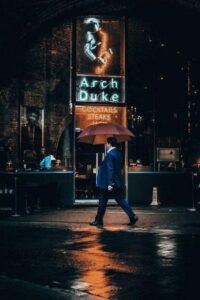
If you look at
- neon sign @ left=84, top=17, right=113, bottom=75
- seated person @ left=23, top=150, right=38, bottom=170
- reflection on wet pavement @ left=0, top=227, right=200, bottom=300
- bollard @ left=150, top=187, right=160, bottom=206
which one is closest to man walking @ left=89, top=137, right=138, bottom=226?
reflection on wet pavement @ left=0, top=227, right=200, bottom=300

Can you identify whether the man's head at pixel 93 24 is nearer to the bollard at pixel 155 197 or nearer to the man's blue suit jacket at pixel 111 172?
the bollard at pixel 155 197

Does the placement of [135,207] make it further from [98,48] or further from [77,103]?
[98,48]

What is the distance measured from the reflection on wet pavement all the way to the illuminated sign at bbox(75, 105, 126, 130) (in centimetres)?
700

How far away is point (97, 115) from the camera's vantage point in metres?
19.4

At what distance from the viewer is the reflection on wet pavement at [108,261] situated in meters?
7.34

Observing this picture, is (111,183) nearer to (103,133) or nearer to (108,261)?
(103,133)

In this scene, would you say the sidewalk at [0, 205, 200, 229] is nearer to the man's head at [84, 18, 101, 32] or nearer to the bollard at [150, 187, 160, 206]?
the bollard at [150, 187, 160, 206]

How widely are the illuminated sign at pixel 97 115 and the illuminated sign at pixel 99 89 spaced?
243 millimetres

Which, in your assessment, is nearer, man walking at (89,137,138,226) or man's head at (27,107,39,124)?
man walking at (89,137,138,226)

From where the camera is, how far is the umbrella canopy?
16.1 meters

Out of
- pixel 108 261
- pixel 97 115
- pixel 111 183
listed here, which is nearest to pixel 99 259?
pixel 108 261

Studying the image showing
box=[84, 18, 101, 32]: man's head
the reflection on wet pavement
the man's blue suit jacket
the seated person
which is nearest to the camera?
the reflection on wet pavement

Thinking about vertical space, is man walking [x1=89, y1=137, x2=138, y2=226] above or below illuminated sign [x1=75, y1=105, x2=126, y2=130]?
below

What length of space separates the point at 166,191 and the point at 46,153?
3.71 metres
